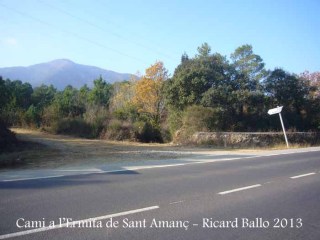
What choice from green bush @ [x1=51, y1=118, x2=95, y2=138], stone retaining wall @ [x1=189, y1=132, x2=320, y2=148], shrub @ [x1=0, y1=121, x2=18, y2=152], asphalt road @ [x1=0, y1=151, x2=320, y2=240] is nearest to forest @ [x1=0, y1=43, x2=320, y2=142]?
green bush @ [x1=51, y1=118, x2=95, y2=138]

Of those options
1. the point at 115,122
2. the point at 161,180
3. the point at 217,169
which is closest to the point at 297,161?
the point at 217,169

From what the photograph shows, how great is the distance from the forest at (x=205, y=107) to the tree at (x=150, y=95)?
1.92 meters

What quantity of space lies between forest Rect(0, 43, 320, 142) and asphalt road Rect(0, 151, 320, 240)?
1551cm

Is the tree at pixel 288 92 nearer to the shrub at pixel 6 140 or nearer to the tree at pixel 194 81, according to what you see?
the tree at pixel 194 81

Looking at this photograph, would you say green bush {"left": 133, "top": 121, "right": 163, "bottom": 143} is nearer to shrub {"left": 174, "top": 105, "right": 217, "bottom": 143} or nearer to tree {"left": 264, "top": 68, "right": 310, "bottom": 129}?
shrub {"left": 174, "top": 105, "right": 217, "bottom": 143}

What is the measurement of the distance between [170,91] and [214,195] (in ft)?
68.8

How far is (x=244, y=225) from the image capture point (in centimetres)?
575

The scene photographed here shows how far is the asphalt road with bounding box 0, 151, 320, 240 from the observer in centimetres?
539

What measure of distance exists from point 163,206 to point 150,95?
97.8ft

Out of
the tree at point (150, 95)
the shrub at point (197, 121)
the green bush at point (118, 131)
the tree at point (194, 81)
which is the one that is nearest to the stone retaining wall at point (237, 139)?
the shrub at point (197, 121)

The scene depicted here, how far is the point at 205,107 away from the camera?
2581 centimetres

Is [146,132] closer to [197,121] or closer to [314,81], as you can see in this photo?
[197,121]

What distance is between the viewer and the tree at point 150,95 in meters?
35.7

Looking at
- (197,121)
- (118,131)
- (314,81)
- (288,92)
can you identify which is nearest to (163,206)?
(197,121)
